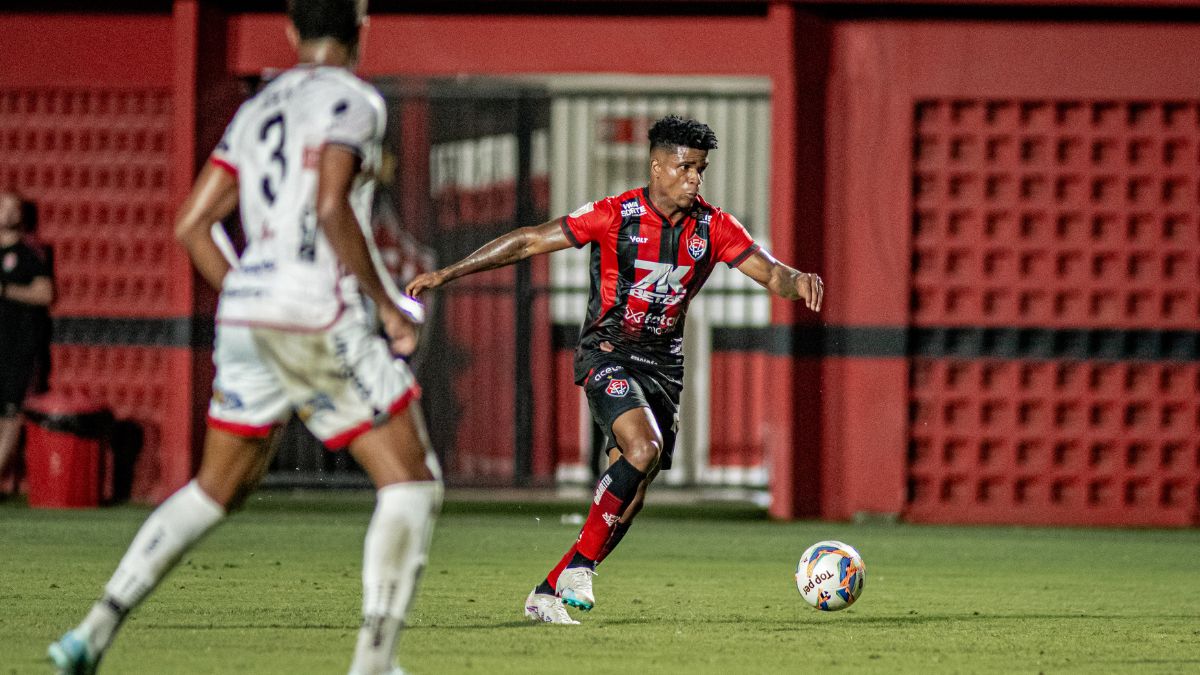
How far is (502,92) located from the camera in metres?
13.2

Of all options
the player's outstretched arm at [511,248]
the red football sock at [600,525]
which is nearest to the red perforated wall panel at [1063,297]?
the player's outstretched arm at [511,248]

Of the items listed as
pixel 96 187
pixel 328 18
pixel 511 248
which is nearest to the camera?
pixel 328 18

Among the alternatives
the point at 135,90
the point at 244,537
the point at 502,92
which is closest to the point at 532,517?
the point at 244,537

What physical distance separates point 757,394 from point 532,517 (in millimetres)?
4822

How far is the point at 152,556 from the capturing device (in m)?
4.84

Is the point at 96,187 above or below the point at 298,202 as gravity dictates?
above

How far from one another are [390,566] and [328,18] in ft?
4.89

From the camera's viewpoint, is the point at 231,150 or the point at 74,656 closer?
the point at 74,656

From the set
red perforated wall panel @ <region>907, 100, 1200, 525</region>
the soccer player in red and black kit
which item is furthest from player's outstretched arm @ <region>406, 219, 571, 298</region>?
red perforated wall panel @ <region>907, 100, 1200, 525</region>

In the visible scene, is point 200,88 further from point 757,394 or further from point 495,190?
point 757,394

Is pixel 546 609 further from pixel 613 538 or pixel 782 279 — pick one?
pixel 782 279

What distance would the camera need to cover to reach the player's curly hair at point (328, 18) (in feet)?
15.8

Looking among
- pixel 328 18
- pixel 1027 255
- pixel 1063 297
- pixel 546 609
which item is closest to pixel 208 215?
pixel 328 18

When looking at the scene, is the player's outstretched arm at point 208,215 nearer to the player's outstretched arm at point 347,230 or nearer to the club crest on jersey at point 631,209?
the player's outstretched arm at point 347,230
